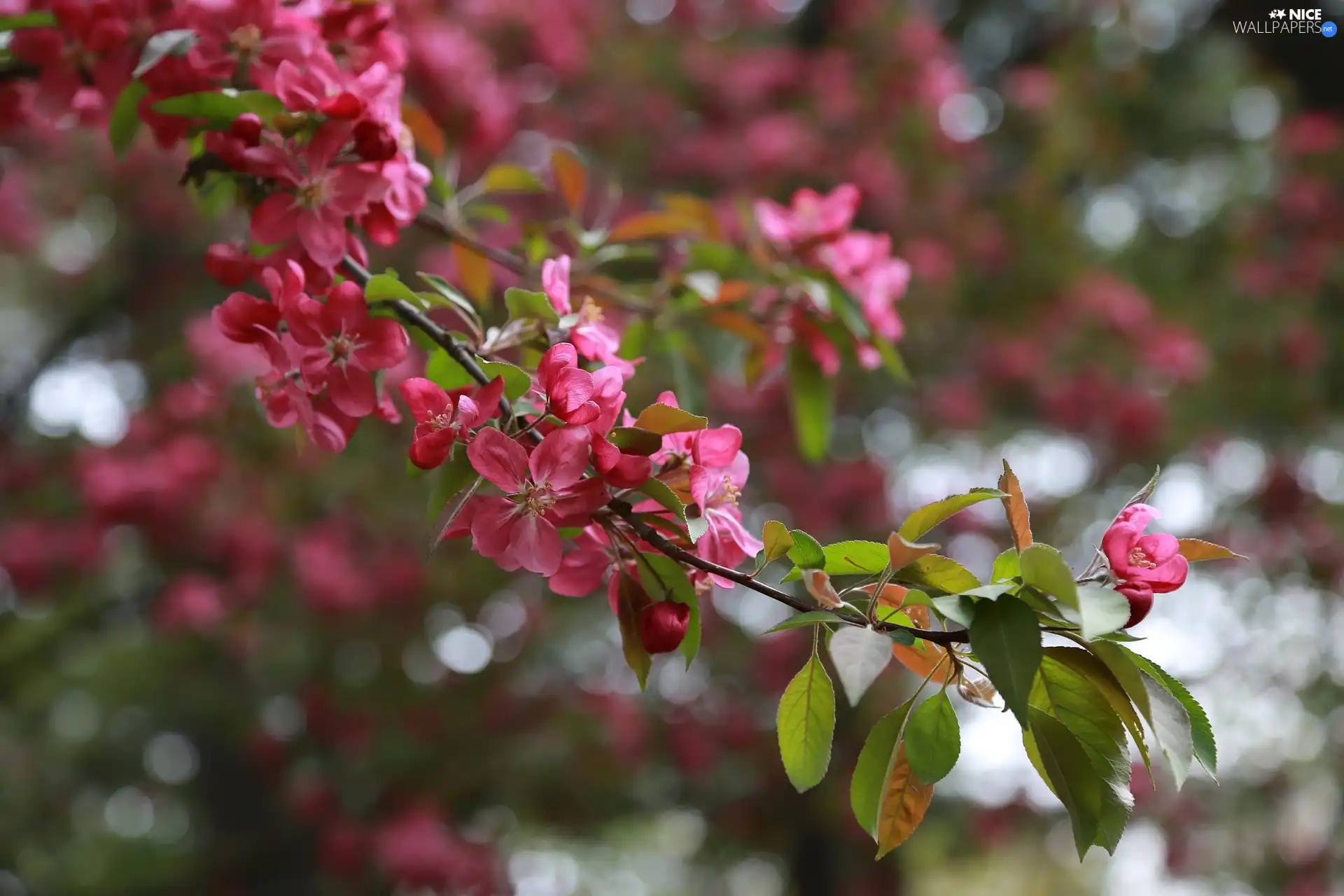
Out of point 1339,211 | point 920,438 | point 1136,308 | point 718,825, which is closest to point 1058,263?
point 1136,308

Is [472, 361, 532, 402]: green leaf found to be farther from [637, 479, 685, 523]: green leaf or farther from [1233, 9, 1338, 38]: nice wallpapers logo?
[1233, 9, 1338, 38]: nice wallpapers logo

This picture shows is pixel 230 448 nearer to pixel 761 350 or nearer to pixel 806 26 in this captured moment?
pixel 761 350

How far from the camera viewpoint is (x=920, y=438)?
4.07 metres

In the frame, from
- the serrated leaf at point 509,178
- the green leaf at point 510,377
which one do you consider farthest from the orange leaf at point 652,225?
the green leaf at point 510,377

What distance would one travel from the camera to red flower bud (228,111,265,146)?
845 millimetres

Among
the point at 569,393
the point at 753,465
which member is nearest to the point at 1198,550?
the point at 569,393

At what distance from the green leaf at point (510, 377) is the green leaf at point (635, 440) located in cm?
8

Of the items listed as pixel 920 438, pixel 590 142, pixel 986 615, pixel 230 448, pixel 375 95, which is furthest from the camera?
pixel 920 438

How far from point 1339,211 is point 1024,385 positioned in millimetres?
1312

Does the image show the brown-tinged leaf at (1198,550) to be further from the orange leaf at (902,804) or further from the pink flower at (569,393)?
the pink flower at (569,393)

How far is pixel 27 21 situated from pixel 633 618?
0.76 m

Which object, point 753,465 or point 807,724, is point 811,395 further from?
point 753,465

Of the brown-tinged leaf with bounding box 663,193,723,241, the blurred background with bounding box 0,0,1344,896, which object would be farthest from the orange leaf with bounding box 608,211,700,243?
the blurred background with bounding box 0,0,1344,896

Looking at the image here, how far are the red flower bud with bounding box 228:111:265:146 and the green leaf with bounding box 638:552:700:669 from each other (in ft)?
1.55
